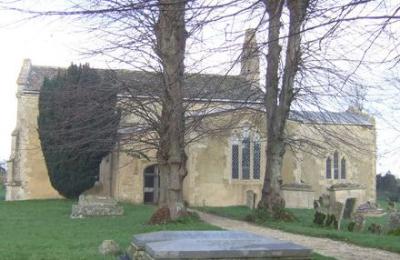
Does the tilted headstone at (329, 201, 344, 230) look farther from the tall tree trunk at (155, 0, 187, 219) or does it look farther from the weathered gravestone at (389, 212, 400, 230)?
the tall tree trunk at (155, 0, 187, 219)

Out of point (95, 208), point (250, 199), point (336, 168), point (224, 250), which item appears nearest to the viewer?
point (224, 250)

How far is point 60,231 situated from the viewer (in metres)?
15.1

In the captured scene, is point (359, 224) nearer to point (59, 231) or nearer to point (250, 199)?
point (59, 231)

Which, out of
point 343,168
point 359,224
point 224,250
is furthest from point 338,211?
point 343,168

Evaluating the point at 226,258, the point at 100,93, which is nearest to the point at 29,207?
the point at 100,93

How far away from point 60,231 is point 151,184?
15.7 m

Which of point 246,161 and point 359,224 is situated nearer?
point 359,224

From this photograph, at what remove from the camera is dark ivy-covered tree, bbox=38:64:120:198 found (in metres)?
20.8

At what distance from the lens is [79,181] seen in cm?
2880

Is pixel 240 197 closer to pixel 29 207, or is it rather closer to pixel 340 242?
pixel 29 207

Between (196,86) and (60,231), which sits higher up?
(196,86)

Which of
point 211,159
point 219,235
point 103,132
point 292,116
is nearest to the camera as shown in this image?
point 219,235

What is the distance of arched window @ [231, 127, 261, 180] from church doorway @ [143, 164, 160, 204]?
4268mm

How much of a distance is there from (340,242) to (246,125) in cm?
1507
